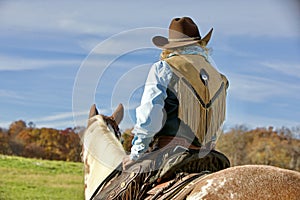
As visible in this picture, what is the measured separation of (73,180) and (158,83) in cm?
1982

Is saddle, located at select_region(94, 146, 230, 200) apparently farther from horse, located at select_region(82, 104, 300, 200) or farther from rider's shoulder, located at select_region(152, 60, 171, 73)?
rider's shoulder, located at select_region(152, 60, 171, 73)

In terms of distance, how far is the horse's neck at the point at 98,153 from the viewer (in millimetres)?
4402

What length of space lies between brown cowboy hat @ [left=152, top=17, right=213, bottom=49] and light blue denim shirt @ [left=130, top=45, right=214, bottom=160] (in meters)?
0.41

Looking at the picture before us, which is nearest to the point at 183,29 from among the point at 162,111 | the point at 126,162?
the point at 162,111

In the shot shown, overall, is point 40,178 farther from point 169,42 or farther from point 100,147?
point 169,42

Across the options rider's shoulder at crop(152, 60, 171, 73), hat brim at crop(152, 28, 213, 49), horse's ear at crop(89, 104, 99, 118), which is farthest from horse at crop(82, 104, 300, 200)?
horse's ear at crop(89, 104, 99, 118)

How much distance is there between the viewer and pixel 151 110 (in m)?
3.56

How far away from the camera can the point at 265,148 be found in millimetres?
28781

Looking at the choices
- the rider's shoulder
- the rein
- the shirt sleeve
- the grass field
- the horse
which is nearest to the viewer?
the horse

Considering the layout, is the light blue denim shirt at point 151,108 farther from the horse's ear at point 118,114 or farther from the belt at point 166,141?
the horse's ear at point 118,114

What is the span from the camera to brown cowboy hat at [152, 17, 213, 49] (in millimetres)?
4070

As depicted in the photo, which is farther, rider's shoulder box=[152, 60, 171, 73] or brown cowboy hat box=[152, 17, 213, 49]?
brown cowboy hat box=[152, 17, 213, 49]

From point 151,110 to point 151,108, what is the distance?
0.01 m

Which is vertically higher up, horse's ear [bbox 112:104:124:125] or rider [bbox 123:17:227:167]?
rider [bbox 123:17:227:167]
